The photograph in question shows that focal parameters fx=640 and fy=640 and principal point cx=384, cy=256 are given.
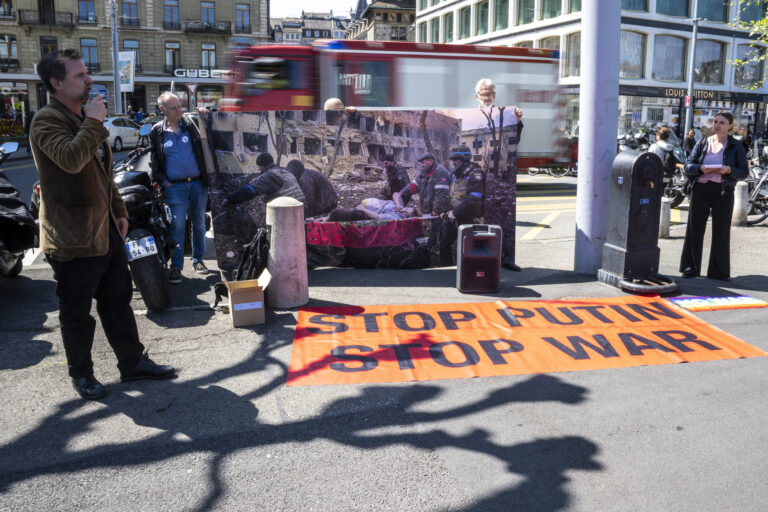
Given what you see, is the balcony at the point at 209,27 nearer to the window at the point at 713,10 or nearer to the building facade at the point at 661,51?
the building facade at the point at 661,51

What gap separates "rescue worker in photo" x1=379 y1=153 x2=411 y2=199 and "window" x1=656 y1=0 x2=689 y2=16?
33732 millimetres

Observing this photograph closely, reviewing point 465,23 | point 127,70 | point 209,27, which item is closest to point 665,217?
point 127,70

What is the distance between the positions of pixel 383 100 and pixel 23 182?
31.2 feet

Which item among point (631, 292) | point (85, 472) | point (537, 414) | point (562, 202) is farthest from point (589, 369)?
point (562, 202)

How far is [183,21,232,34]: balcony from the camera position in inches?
2216

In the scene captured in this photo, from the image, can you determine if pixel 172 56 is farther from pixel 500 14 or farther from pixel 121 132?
pixel 121 132

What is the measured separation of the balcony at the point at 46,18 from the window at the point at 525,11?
121ft

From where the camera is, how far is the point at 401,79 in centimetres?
1529

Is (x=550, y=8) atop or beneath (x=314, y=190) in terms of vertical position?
atop

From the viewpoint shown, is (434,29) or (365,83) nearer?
(365,83)

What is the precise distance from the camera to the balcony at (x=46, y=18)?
171 ft

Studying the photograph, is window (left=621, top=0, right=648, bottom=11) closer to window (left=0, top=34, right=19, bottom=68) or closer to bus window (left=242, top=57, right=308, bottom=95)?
bus window (left=242, top=57, right=308, bottom=95)

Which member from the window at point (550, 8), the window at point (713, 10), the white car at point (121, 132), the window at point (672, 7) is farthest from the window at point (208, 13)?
the window at point (713, 10)

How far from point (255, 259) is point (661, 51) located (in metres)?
36.2
